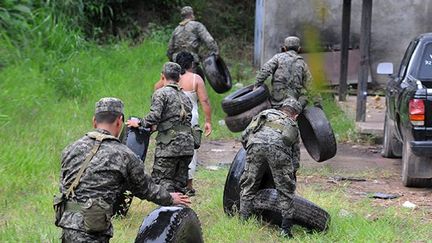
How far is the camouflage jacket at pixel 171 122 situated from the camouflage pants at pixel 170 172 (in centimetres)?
7

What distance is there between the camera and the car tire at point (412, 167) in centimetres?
929

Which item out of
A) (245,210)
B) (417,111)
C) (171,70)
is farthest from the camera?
(417,111)

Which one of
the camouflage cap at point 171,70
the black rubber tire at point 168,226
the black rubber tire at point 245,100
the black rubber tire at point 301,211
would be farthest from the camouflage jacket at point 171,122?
the black rubber tire at point 245,100

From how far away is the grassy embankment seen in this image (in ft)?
24.2

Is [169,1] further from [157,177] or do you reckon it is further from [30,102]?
[157,177]

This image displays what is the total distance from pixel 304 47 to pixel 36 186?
32.1 ft

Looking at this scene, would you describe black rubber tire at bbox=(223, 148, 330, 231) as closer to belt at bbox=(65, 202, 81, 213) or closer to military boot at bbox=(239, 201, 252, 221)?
military boot at bbox=(239, 201, 252, 221)

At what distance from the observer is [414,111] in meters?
8.98

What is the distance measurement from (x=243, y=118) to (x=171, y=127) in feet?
8.90

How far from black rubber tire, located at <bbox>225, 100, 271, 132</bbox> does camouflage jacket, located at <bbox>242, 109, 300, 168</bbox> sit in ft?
10.2

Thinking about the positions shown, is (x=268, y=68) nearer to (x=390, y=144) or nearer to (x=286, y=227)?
(x=390, y=144)

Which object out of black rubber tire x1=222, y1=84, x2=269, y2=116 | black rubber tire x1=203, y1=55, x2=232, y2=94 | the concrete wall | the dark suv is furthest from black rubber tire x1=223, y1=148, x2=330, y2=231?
the concrete wall

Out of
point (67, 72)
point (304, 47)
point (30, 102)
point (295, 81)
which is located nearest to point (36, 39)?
point (67, 72)

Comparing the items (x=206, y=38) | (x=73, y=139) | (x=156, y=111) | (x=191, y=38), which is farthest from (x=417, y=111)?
(x=191, y=38)
